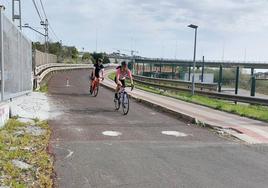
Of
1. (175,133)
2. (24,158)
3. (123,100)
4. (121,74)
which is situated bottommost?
(175,133)

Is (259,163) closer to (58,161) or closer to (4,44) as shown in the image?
(58,161)

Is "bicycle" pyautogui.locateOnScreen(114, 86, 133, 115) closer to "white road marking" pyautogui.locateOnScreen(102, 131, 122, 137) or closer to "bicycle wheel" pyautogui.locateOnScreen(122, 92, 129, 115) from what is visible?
"bicycle wheel" pyautogui.locateOnScreen(122, 92, 129, 115)

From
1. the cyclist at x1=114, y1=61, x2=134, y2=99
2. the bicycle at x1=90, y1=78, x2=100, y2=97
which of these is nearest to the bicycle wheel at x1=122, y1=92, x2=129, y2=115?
the cyclist at x1=114, y1=61, x2=134, y2=99

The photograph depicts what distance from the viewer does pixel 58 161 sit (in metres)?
6.52

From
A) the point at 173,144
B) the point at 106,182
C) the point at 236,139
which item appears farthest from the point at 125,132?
the point at 106,182

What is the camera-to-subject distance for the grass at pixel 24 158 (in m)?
5.20

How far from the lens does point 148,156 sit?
23.8 feet

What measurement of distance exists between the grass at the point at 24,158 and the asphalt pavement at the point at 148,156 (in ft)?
0.68

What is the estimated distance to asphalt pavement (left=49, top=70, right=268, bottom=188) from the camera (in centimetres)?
582

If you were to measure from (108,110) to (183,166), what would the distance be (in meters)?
7.40

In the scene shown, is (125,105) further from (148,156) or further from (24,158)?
(24,158)

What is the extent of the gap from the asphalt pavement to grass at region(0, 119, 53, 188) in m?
0.21

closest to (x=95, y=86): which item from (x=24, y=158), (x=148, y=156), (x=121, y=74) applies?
(x=121, y=74)

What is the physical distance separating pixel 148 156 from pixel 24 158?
2231mm
